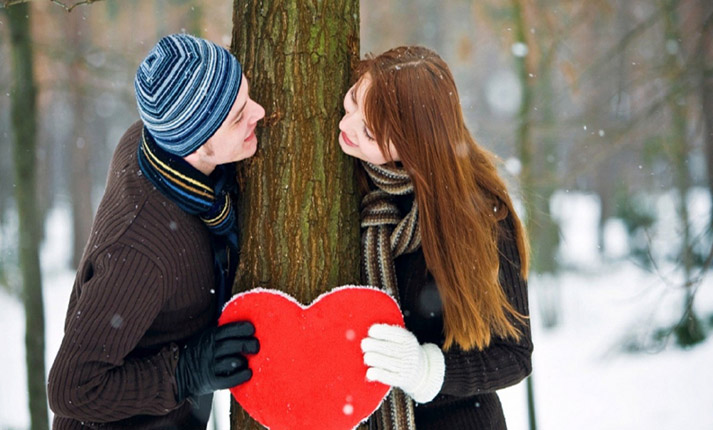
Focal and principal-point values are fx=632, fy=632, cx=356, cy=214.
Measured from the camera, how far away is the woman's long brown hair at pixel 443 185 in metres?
2.15

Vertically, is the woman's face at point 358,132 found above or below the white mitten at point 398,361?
above

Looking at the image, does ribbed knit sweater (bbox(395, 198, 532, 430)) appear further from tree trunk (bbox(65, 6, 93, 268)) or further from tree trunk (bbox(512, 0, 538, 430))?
tree trunk (bbox(65, 6, 93, 268))

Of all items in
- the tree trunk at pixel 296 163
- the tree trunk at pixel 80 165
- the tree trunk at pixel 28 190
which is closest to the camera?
the tree trunk at pixel 296 163

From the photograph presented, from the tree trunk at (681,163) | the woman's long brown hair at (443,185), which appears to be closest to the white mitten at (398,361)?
the woman's long brown hair at (443,185)

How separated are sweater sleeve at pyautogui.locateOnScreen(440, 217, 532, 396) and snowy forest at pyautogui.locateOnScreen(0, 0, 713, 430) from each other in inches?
18.5

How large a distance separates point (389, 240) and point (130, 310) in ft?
2.99

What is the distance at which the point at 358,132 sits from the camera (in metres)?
2.17

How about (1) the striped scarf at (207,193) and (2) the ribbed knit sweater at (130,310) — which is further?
(1) the striped scarf at (207,193)

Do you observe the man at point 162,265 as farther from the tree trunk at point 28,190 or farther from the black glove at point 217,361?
the tree trunk at point 28,190

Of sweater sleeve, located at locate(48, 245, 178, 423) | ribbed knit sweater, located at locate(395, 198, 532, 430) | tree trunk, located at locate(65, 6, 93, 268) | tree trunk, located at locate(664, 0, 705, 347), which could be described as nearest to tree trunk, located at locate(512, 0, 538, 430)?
tree trunk, located at locate(664, 0, 705, 347)

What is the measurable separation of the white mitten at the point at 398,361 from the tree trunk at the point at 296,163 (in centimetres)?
29

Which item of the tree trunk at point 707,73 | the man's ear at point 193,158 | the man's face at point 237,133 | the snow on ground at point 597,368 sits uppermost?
the tree trunk at point 707,73

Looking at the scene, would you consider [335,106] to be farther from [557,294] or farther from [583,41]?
[557,294]

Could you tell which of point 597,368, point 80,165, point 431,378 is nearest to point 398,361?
point 431,378
